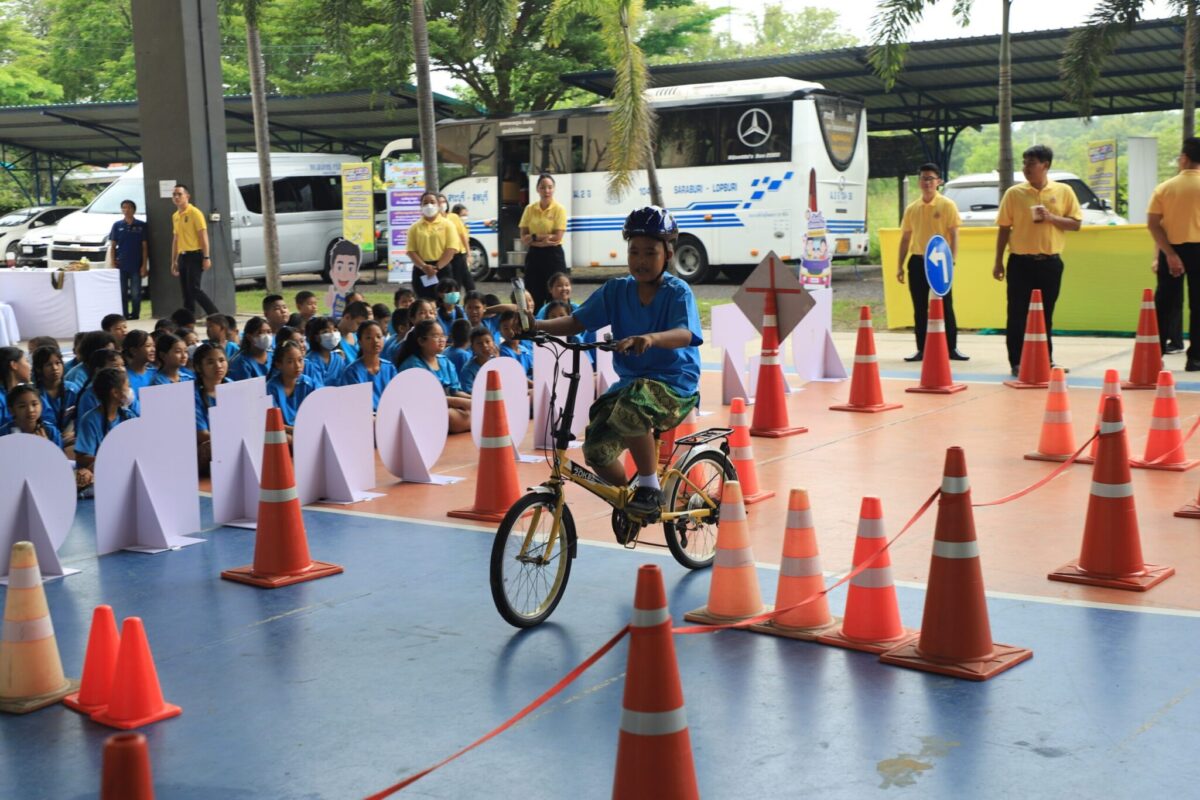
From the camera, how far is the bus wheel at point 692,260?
89.5 feet

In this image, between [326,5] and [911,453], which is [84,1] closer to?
[326,5]

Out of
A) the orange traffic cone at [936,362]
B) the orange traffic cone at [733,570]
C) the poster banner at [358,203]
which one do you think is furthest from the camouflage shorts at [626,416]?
the poster banner at [358,203]

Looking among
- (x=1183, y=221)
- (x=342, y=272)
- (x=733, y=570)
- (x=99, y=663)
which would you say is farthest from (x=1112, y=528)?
(x=342, y=272)

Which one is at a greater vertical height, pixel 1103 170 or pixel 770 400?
pixel 1103 170

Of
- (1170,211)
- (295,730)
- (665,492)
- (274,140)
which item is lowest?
(295,730)

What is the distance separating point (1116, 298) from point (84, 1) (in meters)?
46.9

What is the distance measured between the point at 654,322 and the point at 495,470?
2.15 m

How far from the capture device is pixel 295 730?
4711 millimetres

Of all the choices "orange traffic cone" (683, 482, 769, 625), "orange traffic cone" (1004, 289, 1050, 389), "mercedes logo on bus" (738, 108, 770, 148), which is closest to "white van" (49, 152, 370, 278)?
"mercedes logo on bus" (738, 108, 770, 148)

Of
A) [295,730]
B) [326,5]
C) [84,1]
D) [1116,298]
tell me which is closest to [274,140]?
[326,5]

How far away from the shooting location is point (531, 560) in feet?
18.9

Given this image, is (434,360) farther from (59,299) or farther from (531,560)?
(59,299)

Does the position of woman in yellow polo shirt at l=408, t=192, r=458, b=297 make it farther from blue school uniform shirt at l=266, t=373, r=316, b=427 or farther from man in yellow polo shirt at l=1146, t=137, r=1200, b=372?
man in yellow polo shirt at l=1146, t=137, r=1200, b=372

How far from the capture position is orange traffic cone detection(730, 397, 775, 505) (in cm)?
726
